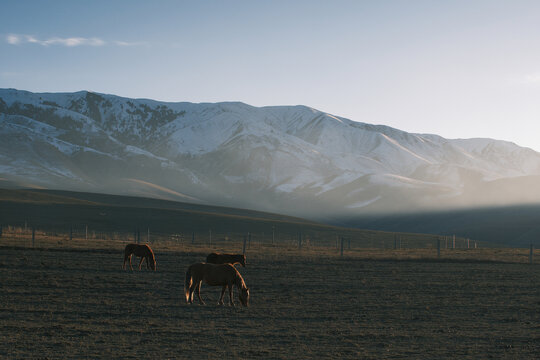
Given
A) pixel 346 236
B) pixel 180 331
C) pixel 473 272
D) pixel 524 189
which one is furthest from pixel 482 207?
pixel 180 331

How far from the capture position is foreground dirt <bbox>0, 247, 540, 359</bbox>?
1240cm

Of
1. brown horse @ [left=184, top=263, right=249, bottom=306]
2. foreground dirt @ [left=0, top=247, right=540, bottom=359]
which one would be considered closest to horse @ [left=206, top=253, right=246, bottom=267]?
foreground dirt @ [left=0, top=247, right=540, bottom=359]

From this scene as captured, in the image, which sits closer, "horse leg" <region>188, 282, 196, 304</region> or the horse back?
the horse back

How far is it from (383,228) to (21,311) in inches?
5174

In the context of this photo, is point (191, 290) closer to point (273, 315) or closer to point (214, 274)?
point (214, 274)

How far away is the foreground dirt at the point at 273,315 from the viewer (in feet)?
40.7

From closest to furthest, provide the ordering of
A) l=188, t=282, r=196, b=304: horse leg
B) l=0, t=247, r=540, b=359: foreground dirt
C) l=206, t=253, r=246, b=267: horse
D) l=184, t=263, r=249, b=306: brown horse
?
l=0, t=247, r=540, b=359: foreground dirt
l=184, t=263, r=249, b=306: brown horse
l=188, t=282, r=196, b=304: horse leg
l=206, t=253, r=246, b=267: horse

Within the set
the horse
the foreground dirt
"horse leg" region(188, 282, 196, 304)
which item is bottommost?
the foreground dirt

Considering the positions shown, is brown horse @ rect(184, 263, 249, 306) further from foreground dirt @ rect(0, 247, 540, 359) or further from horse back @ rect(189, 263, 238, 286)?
foreground dirt @ rect(0, 247, 540, 359)

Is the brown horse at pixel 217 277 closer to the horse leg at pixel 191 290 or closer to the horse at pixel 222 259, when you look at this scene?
the horse leg at pixel 191 290

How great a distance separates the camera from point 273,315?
54.0 ft

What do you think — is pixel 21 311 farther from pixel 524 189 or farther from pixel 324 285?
pixel 524 189

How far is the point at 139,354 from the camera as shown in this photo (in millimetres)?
11750

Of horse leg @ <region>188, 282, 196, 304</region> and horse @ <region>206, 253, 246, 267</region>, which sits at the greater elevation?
horse @ <region>206, 253, 246, 267</region>
